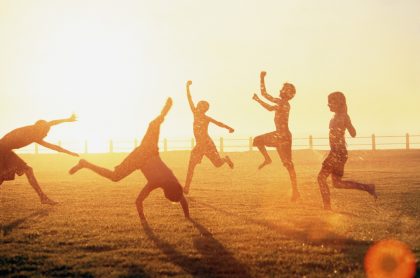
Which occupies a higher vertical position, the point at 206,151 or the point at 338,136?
the point at 338,136

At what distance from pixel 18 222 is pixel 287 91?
21.2ft

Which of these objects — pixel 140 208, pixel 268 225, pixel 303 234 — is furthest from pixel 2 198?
pixel 303 234

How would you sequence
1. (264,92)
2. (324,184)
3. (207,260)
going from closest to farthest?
(207,260) < (324,184) < (264,92)

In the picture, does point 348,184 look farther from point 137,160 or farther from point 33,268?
point 33,268

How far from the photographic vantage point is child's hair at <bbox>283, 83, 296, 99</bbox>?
35.3 ft

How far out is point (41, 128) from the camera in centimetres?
966

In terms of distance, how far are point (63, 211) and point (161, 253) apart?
4.83 metres

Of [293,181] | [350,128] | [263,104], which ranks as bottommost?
[293,181]

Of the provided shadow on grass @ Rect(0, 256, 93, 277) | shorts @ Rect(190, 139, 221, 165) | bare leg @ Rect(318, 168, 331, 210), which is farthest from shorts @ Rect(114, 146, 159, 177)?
shorts @ Rect(190, 139, 221, 165)

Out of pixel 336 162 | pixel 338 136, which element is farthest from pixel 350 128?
pixel 336 162

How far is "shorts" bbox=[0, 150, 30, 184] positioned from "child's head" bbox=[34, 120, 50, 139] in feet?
2.69

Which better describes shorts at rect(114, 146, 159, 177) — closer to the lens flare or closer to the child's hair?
the lens flare

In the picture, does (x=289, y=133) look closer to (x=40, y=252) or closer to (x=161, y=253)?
(x=161, y=253)

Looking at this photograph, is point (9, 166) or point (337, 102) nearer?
point (337, 102)
